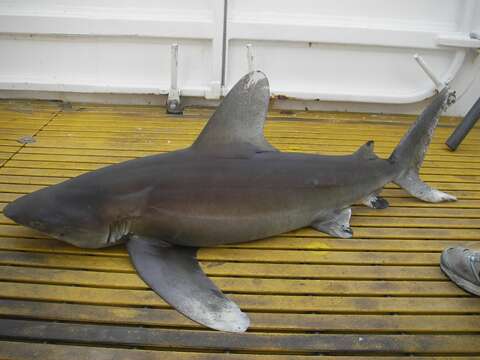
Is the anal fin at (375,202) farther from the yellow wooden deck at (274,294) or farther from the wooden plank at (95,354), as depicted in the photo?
the wooden plank at (95,354)

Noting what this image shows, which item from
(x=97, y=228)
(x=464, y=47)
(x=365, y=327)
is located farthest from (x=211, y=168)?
(x=464, y=47)

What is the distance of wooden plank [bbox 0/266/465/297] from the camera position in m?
1.91

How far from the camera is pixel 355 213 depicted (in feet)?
8.46

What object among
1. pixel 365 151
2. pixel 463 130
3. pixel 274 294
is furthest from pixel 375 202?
pixel 463 130

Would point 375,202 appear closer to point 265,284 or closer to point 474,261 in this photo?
point 474,261

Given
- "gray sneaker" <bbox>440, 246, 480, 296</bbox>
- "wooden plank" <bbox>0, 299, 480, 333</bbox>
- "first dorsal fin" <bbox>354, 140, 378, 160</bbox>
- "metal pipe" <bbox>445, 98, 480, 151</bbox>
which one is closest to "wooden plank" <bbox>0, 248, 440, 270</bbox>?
"gray sneaker" <bbox>440, 246, 480, 296</bbox>

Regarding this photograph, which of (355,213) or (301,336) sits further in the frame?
(355,213)

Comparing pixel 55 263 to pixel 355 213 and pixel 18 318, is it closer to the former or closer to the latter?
pixel 18 318

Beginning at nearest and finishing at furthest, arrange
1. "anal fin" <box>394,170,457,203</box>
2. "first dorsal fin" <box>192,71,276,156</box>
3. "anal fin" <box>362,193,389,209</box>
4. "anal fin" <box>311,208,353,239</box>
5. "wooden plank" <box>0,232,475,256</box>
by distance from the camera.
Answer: "wooden plank" <box>0,232,475,256</box>
"first dorsal fin" <box>192,71,276,156</box>
"anal fin" <box>311,208,353,239</box>
"anal fin" <box>362,193,389,209</box>
"anal fin" <box>394,170,457,203</box>

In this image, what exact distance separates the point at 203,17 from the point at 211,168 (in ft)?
7.69

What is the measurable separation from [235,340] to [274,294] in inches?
12.6

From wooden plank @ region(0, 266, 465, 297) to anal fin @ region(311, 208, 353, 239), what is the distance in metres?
0.34

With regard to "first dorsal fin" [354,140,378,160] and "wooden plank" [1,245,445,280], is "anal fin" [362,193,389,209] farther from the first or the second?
"wooden plank" [1,245,445,280]

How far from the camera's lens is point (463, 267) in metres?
2.00
